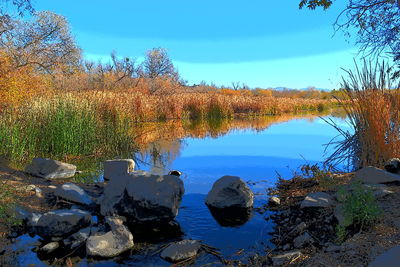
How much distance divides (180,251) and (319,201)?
2107mm

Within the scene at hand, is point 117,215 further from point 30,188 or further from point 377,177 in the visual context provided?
point 377,177

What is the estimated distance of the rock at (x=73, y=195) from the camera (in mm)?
4984

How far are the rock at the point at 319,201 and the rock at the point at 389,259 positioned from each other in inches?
63.1

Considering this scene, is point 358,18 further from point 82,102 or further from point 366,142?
point 82,102

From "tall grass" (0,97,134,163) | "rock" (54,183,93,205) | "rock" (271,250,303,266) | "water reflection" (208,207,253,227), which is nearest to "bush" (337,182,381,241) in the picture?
"rock" (271,250,303,266)

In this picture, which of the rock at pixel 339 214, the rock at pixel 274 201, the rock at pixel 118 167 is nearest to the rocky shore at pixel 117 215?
the rock at pixel 274 201

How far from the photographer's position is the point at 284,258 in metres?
3.07

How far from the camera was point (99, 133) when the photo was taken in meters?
9.56

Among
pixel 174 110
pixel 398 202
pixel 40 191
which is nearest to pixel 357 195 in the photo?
pixel 398 202

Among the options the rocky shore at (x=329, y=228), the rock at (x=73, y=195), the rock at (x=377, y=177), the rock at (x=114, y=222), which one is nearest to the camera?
the rocky shore at (x=329, y=228)

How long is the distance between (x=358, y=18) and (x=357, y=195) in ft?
16.7

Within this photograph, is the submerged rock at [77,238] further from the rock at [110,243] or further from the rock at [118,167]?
the rock at [118,167]

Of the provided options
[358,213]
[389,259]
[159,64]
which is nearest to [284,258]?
[389,259]

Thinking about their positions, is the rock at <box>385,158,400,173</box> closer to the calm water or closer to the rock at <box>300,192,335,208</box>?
the rock at <box>300,192,335,208</box>
